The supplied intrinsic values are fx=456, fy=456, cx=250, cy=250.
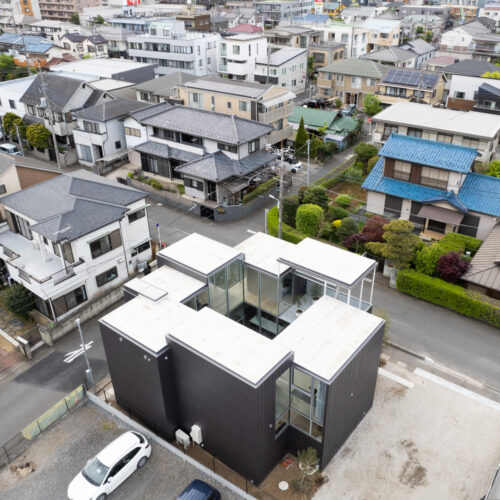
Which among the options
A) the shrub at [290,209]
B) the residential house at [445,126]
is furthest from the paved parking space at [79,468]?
the residential house at [445,126]

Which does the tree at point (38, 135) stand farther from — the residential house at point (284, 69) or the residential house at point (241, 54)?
the residential house at point (241, 54)

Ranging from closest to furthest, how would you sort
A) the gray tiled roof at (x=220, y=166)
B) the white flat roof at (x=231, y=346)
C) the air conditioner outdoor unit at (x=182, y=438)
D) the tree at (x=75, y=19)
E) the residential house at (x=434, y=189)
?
the white flat roof at (x=231, y=346) → the air conditioner outdoor unit at (x=182, y=438) → the residential house at (x=434, y=189) → the gray tiled roof at (x=220, y=166) → the tree at (x=75, y=19)

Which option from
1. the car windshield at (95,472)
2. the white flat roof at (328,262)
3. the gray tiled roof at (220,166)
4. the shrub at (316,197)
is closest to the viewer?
the car windshield at (95,472)

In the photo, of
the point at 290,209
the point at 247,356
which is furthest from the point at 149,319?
the point at 290,209

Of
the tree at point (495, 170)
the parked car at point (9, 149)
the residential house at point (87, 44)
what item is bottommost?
the parked car at point (9, 149)

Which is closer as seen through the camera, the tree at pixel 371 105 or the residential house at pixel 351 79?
the tree at pixel 371 105

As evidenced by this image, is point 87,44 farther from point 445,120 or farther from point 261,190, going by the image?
point 445,120

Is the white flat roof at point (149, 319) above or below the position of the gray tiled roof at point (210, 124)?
below

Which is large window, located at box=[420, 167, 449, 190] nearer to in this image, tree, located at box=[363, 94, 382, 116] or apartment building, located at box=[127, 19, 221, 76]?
tree, located at box=[363, 94, 382, 116]
